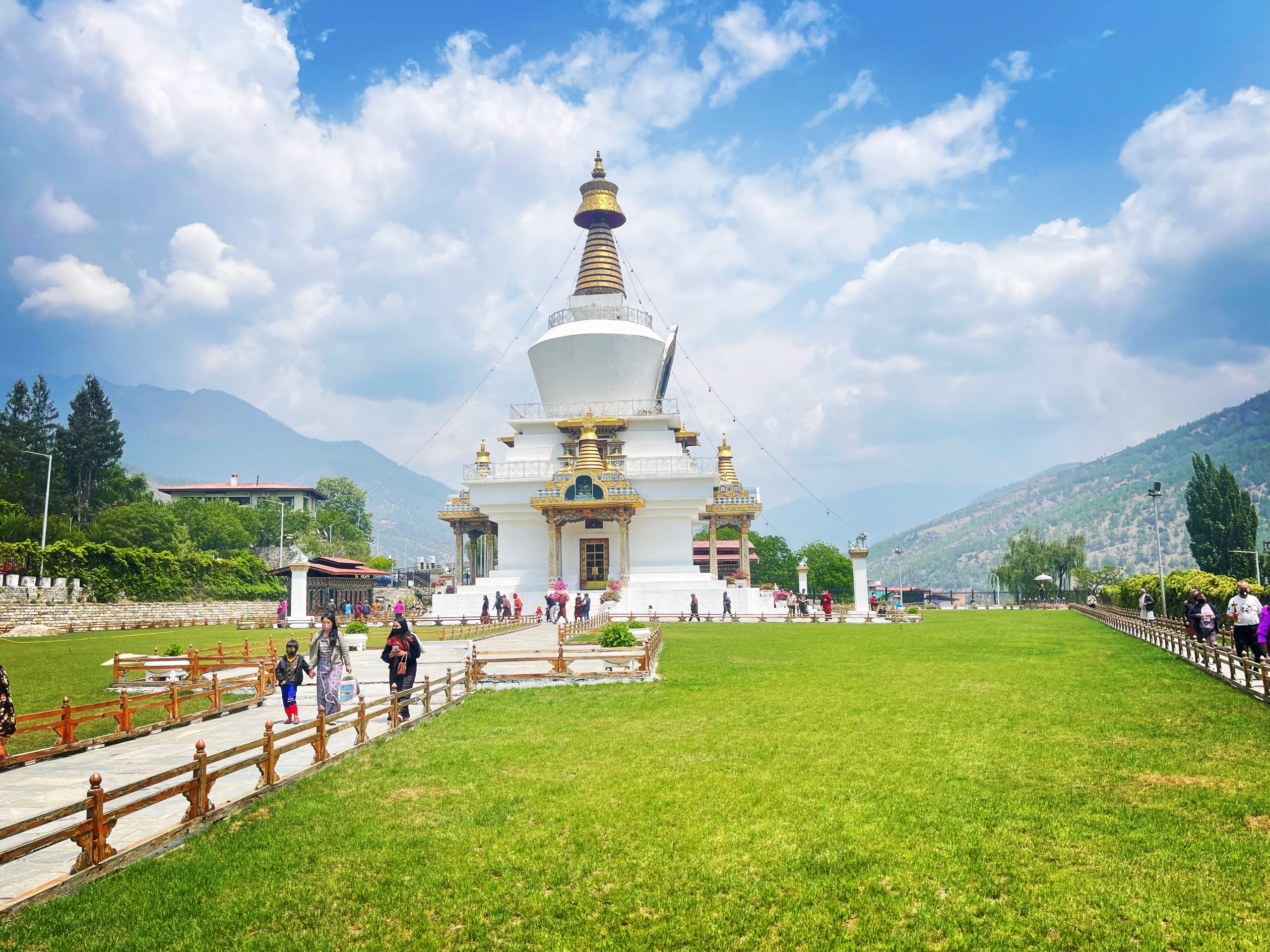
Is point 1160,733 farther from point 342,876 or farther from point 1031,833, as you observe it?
point 342,876

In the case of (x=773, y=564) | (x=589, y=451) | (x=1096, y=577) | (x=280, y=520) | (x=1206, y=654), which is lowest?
(x=1206, y=654)

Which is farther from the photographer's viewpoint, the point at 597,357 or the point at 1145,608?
the point at 597,357

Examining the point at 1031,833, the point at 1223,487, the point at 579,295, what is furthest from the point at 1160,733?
the point at 1223,487

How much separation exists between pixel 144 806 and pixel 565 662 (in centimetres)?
1197

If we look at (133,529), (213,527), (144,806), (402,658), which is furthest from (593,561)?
(213,527)

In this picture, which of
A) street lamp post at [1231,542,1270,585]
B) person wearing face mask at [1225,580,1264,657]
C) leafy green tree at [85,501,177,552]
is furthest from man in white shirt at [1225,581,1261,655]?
leafy green tree at [85,501,177,552]

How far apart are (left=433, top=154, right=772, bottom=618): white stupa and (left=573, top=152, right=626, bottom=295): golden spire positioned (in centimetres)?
→ 10

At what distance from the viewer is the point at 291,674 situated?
1403 cm

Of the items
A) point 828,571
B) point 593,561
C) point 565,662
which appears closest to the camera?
point 565,662

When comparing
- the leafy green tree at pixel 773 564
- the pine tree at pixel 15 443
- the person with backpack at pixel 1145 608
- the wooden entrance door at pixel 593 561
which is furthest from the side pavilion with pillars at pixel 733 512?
the pine tree at pixel 15 443

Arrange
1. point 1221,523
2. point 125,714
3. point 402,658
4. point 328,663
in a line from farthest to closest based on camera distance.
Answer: point 1221,523 → point 402,658 → point 328,663 → point 125,714

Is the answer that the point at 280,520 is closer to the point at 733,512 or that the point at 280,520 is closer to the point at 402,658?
the point at 733,512

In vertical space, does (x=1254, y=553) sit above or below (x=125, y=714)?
above

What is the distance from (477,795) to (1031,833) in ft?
18.1
